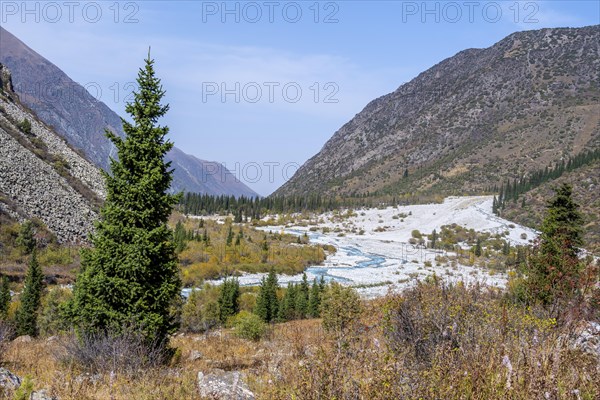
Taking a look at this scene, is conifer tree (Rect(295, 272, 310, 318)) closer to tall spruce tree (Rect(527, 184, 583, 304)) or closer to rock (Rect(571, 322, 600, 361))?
tall spruce tree (Rect(527, 184, 583, 304))

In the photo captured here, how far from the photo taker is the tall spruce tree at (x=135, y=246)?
8.49 m

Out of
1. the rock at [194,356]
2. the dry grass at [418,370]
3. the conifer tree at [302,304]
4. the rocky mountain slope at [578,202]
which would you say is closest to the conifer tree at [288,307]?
the conifer tree at [302,304]

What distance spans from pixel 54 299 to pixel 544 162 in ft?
378

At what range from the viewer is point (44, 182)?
39.5m

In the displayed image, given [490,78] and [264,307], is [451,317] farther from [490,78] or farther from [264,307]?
[490,78]

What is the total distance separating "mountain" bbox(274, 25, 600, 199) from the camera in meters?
118

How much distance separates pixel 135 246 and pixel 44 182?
36482mm

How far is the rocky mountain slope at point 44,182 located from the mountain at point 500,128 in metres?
91.1

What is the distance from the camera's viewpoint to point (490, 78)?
601ft

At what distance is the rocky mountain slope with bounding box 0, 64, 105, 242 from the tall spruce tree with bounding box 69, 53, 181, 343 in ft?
98.2

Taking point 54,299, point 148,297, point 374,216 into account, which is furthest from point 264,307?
point 374,216

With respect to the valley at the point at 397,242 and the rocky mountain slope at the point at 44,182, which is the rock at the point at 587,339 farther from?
the rocky mountain slope at the point at 44,182

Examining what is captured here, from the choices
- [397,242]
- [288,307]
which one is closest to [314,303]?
[288,307]

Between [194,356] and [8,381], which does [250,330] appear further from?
[8,381]
